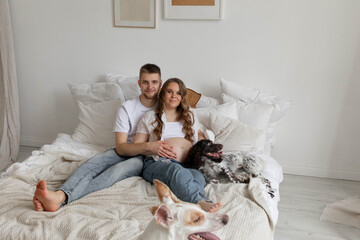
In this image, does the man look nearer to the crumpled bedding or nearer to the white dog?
the crumpled bedding

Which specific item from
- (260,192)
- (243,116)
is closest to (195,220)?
(260,192)

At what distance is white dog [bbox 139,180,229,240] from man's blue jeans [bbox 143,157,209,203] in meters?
0.53

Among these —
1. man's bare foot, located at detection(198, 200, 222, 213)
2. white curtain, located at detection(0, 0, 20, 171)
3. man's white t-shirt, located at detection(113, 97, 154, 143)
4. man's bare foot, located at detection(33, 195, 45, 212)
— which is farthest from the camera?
white curtain, located at detection(0, 0, 20, 171)

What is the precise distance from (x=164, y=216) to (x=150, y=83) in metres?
1.22

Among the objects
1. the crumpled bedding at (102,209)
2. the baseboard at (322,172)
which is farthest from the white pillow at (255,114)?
the crumpled bedding at (102,209)

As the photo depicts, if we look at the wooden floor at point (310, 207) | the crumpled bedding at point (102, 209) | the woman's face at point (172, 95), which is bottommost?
the wooden floor at point (310, 207)

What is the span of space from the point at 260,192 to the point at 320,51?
4.43ft

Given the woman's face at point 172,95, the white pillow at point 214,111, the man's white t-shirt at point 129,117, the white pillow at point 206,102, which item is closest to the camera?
the woman's face at point 172,95

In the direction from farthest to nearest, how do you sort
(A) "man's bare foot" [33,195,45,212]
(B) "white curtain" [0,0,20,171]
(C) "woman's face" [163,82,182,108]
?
(B) "white curtain" [0,0,20,171] < (C) "woman's face" [163,82,182,108] < (A) "man's bare foot" [33,195,45,212]

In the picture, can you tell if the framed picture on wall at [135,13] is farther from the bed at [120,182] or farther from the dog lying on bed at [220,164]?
the dog lying on bed at [220,164]

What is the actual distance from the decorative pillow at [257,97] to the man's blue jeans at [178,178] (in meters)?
0.88

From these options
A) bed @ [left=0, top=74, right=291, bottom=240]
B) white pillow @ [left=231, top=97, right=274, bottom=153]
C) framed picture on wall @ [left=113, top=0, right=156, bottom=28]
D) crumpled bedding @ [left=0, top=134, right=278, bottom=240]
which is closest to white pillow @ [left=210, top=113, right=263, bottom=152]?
bed @ [left=0, top=74, right=291, bottom=240]

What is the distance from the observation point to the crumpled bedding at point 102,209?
1.35m

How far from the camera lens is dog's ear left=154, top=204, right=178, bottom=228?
0.93 metres
